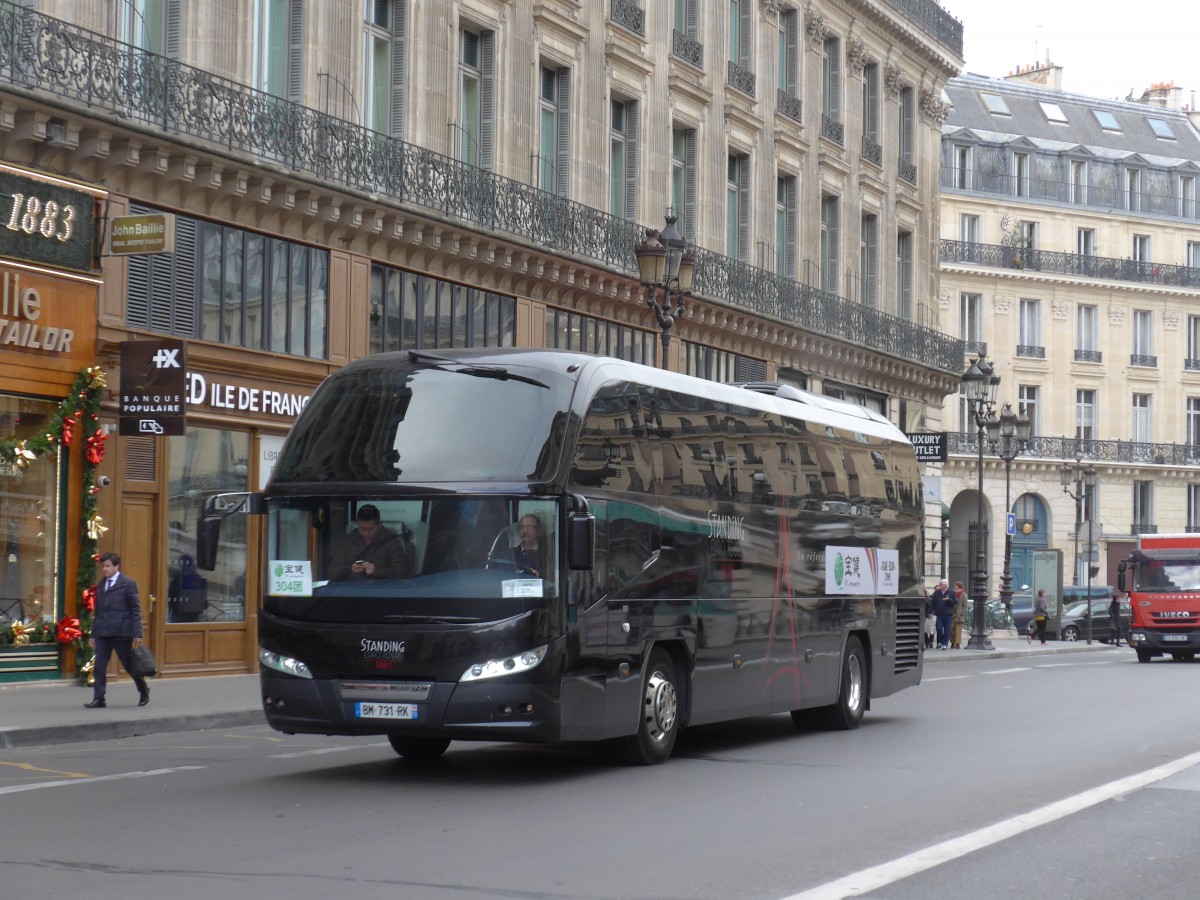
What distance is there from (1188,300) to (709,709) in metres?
66.8

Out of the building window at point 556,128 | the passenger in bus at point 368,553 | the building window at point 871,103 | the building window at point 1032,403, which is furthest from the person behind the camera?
the building window at point 1032,403

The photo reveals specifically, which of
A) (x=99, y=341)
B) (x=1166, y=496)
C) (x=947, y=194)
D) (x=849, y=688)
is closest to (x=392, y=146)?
(x=99, y=341)

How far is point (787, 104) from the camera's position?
129 ft

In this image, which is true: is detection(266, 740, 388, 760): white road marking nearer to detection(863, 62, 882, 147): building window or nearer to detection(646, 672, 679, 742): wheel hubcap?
detection(646, 672, 679, 742): wheel hubcap

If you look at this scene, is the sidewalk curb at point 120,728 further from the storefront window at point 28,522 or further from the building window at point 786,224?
the building window at point 786,224

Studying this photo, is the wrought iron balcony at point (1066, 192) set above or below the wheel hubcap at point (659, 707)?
above

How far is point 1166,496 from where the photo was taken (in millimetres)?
74938

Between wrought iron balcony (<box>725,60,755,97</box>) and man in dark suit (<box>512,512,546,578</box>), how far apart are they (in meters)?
25.6

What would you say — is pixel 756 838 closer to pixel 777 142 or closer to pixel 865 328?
pixel 777 142

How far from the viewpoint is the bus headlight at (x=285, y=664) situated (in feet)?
41.0

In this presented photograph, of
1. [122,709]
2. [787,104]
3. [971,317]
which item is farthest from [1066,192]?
[122,709]

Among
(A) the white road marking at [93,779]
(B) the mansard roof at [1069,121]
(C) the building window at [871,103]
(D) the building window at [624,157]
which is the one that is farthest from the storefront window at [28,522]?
(B) the mansard roof at [1069,121]

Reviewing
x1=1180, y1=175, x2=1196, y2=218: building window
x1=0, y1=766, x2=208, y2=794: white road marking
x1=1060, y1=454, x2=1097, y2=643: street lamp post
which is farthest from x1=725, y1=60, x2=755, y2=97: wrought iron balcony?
x1=1180, y1=175, x2=1196, y2=218: building window

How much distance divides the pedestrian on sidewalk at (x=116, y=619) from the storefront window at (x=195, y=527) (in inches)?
159
